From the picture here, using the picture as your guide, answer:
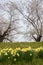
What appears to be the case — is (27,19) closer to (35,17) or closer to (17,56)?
(35,17)

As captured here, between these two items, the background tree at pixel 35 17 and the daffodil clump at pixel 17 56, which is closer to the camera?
the daffodil clump at pixel 17 56

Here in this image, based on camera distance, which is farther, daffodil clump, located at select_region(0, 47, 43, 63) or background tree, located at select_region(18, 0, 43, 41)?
background tree, located at select_region(18, 0, 43, 41)

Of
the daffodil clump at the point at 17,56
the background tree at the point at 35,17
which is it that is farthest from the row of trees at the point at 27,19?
the daffodil clump at the point at 17,56

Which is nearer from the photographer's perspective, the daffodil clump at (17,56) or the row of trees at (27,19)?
the daffodil clump at (17,56)

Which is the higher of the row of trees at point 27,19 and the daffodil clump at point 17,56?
the daffodil clump at point 17,56

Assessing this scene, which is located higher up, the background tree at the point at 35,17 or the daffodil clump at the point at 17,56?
the daffodil clump at the point at 17,56

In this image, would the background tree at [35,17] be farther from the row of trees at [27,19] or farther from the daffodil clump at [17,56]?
the daffodil clump at [17,56]

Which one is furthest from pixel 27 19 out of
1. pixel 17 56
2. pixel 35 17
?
pixel 17 56

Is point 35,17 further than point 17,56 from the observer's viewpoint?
Yes

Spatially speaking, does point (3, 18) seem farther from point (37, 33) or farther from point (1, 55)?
point (1, 55)

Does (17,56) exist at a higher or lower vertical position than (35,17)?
higher

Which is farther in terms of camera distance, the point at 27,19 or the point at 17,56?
the point at 27,19

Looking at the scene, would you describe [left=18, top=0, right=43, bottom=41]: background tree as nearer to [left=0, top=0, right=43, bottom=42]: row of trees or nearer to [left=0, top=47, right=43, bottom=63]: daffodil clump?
[left=0, top=0, right=43, bottom=42]: row of trees

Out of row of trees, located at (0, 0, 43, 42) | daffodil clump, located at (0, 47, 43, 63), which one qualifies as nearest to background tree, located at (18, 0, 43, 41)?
row of trees, located at (0, 0, 43, 42)
